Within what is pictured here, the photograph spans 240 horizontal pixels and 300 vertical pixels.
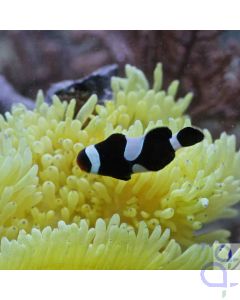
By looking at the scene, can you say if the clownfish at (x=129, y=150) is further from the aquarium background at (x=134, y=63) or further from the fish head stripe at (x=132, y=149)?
the aquarium background at (x=134, y=63)

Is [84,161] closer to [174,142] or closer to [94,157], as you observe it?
[94,157]

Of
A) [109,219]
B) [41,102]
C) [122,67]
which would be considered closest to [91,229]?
[109,219]

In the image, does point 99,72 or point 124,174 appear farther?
point 99,72

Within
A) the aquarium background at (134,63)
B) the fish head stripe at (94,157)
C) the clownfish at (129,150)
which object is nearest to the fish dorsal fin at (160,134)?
the clownfish at (129,150)

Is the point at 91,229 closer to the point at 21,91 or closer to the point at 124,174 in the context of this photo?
the point at 124,174

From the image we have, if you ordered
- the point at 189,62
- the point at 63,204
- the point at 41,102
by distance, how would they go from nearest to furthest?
the point at 63,204 → the point at 41,102 → the point at 189,62

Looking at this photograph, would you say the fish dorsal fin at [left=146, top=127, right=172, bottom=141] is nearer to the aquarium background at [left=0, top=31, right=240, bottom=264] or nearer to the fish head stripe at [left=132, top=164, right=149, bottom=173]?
the fish head stripe at [left=132, top=164, right=149, bottom=173]
